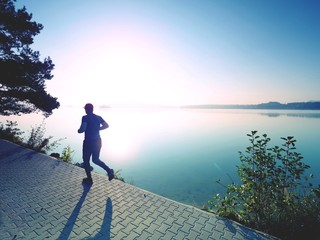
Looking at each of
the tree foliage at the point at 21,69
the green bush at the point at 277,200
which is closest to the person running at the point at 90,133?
the green bush at the point at 277,200

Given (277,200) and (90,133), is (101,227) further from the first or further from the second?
(277,200)

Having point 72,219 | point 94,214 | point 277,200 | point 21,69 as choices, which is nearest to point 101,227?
point 94,214

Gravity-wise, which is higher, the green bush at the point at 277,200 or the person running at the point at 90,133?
the person running at the point at 90,133

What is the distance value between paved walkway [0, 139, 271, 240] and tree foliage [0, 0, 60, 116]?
6839 mm

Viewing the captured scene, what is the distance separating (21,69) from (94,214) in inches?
419

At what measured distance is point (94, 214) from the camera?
4734 mm

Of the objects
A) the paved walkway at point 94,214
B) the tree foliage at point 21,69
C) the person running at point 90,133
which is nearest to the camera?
the paved walkway at point 94,214

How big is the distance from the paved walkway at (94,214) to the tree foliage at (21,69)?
6.84m

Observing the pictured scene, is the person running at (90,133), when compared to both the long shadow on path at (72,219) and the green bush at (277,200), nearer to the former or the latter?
the long shadow on path at (72,219)

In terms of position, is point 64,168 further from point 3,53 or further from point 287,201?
point 3,53

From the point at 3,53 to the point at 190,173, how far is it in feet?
44.1

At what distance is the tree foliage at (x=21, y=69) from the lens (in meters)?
11.5

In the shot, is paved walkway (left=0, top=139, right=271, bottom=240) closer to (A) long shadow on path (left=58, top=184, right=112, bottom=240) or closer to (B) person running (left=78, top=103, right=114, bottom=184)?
(A) long shadow on path (left=58, top=184, right=112, bottom=240)

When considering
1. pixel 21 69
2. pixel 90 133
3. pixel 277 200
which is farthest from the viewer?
pixel 21 69
